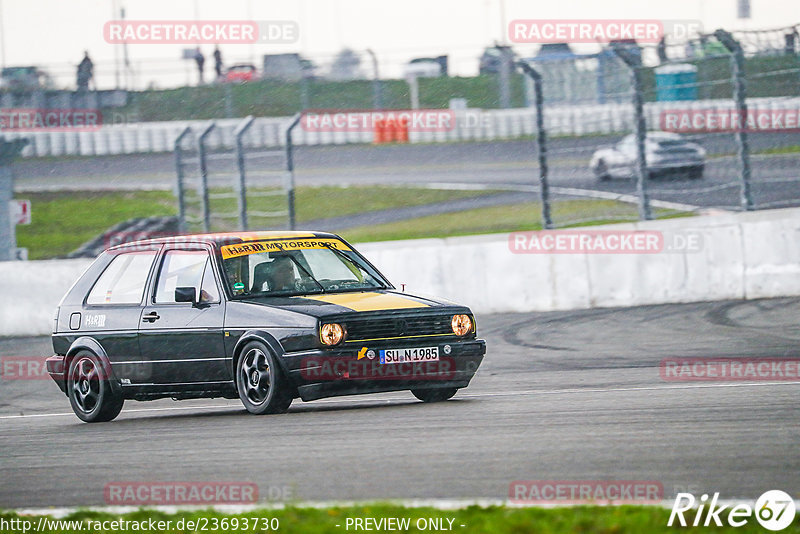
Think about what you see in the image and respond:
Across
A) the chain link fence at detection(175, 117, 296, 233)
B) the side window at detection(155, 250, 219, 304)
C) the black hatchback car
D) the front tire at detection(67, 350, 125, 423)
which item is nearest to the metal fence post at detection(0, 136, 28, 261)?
the chain link fence at detection(175, 117, 296, 233)

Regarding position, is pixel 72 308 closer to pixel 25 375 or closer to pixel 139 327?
pixel 139 327

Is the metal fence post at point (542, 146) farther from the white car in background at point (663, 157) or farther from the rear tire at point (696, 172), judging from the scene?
the rear tire at point (696, 172)

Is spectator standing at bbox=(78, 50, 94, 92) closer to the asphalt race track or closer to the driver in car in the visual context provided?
the asphalt race track

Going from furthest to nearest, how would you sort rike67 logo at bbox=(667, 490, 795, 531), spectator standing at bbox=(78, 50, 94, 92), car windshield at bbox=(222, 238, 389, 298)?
spectator standing at bbox=(78, 50, 94, 92)
car windshield at bbox=(222, 238, 389, 298)
rike67 logo at bbox=(667, 490, 795, 531)

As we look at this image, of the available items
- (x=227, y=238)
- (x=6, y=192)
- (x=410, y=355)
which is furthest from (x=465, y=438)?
(x=6, y=192)

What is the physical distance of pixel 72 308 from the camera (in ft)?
36.1

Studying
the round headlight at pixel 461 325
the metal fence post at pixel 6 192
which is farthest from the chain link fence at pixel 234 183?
the round headlight at pixel 461 325

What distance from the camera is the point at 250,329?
9633mm

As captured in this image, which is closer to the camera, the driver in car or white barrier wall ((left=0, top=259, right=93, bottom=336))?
the driver in car

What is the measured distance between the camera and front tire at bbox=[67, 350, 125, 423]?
10492 mm

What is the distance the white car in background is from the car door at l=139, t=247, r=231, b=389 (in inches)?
323

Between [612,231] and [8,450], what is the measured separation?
8.98 metres

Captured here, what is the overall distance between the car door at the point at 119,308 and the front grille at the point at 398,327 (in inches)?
74.6

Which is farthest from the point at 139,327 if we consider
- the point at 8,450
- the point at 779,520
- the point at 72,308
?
the point at 779,520
